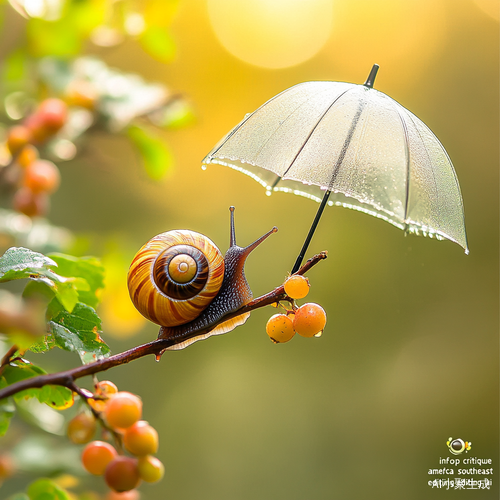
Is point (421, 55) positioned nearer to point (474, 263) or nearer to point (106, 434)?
point (474, 263)

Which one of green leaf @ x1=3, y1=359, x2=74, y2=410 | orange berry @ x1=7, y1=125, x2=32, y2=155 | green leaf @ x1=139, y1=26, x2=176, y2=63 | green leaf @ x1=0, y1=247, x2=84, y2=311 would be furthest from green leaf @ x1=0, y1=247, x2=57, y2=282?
green leaf @ x1=139, y1=26, x2=176, y2=63

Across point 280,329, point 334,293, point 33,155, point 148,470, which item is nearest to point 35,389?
point 148,470

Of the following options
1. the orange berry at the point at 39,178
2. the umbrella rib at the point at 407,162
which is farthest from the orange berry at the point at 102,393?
the orange berry at the point at 39,178

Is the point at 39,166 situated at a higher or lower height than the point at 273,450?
higher

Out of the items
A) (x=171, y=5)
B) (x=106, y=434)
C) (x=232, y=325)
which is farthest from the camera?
(x=171, y=5)

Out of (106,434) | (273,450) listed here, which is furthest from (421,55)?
(106,434)

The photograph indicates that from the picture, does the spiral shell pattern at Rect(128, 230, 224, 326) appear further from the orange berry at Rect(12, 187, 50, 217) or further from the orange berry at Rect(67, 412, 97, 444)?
the orange berry at Rect(12, 187, 50, 217)

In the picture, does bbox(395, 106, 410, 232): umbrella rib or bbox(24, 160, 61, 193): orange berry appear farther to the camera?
Answer: bbox(24, 160, 61, 193): orange berry

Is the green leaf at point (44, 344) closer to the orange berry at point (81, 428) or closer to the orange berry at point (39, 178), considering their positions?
the orange berry at point (81, 428)
